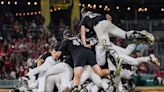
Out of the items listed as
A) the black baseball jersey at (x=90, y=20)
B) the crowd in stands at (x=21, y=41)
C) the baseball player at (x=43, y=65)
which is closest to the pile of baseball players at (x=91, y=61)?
the black baseball jersey at (x=90, y=20)

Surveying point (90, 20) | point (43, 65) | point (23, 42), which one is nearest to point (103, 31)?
point (90, 20)

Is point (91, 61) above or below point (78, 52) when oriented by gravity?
below

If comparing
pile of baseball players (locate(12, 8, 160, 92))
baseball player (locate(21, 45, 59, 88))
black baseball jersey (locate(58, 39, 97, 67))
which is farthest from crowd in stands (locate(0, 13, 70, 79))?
black baseball jersey (locate(58, 39, 97, 67))

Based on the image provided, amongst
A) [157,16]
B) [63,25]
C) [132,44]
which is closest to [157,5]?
[157,16]

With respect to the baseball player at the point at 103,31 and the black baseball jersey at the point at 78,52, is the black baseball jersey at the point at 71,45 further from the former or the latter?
the baseball player at the point at 103,31

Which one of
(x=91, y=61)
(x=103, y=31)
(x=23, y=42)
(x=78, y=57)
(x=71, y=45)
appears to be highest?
(x=103, y=31)

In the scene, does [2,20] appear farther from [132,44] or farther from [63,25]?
[132,44]

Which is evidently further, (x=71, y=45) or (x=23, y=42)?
A: (x=23, y=42)

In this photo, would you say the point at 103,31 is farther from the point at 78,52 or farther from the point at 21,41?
the point at 21,41

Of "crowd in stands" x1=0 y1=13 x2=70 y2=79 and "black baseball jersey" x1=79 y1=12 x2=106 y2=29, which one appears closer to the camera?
"black baseball jersey" x1=79 y1=12 x2=106 y2=29

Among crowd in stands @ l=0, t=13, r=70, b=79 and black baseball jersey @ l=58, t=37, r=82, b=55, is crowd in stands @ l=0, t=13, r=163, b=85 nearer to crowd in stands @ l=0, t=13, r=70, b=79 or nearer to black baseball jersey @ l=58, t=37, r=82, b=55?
crowd in stands @ l=0, t=13, r=70, b=79

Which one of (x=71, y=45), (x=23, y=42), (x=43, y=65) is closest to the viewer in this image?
(x=71, y=45)

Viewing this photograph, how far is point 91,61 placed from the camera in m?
12.7

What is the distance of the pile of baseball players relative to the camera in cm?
1254
